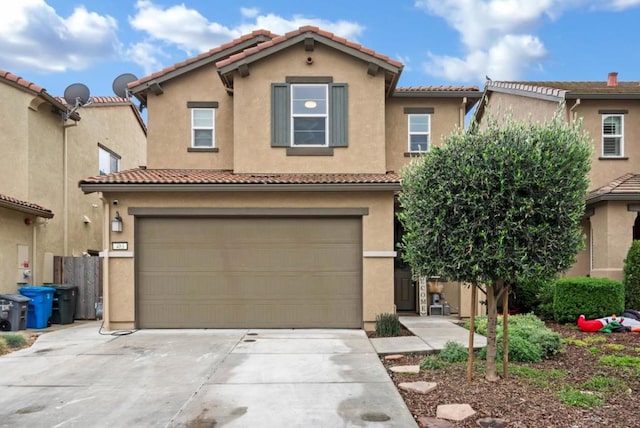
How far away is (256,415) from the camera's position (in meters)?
5.44

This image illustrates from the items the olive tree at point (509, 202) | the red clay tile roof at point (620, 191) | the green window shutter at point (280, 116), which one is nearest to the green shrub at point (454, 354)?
the olive tree at point (509, 202)

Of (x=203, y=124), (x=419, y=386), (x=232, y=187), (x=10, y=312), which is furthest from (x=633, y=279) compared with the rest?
(x=10, y=312)

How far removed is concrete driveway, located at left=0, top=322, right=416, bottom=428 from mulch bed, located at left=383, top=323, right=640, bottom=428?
482mm

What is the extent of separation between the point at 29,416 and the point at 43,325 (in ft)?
24.0

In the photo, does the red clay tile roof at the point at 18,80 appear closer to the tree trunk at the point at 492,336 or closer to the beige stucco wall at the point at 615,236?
the tree trunk at the point at 492,336

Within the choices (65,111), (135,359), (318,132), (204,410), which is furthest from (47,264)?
(204,410)

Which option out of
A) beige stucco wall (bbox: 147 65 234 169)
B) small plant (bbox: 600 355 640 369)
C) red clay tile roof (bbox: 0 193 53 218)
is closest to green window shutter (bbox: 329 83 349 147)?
beige stucco wall (bbox: 147 65 234 169)

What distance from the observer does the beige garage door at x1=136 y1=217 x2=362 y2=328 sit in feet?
36.7

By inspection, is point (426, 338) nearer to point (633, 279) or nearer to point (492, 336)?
point (492, 336)

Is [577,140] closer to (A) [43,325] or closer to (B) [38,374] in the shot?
(B) [38,374]

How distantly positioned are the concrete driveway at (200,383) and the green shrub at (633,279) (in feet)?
22.2

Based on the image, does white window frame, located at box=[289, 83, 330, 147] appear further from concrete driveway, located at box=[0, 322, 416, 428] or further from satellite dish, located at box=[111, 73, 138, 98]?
satellite dish, located at box=[111, 73, 138, 98]

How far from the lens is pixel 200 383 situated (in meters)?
6.76

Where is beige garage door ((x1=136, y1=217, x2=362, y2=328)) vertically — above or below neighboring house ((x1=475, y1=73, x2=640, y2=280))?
below
